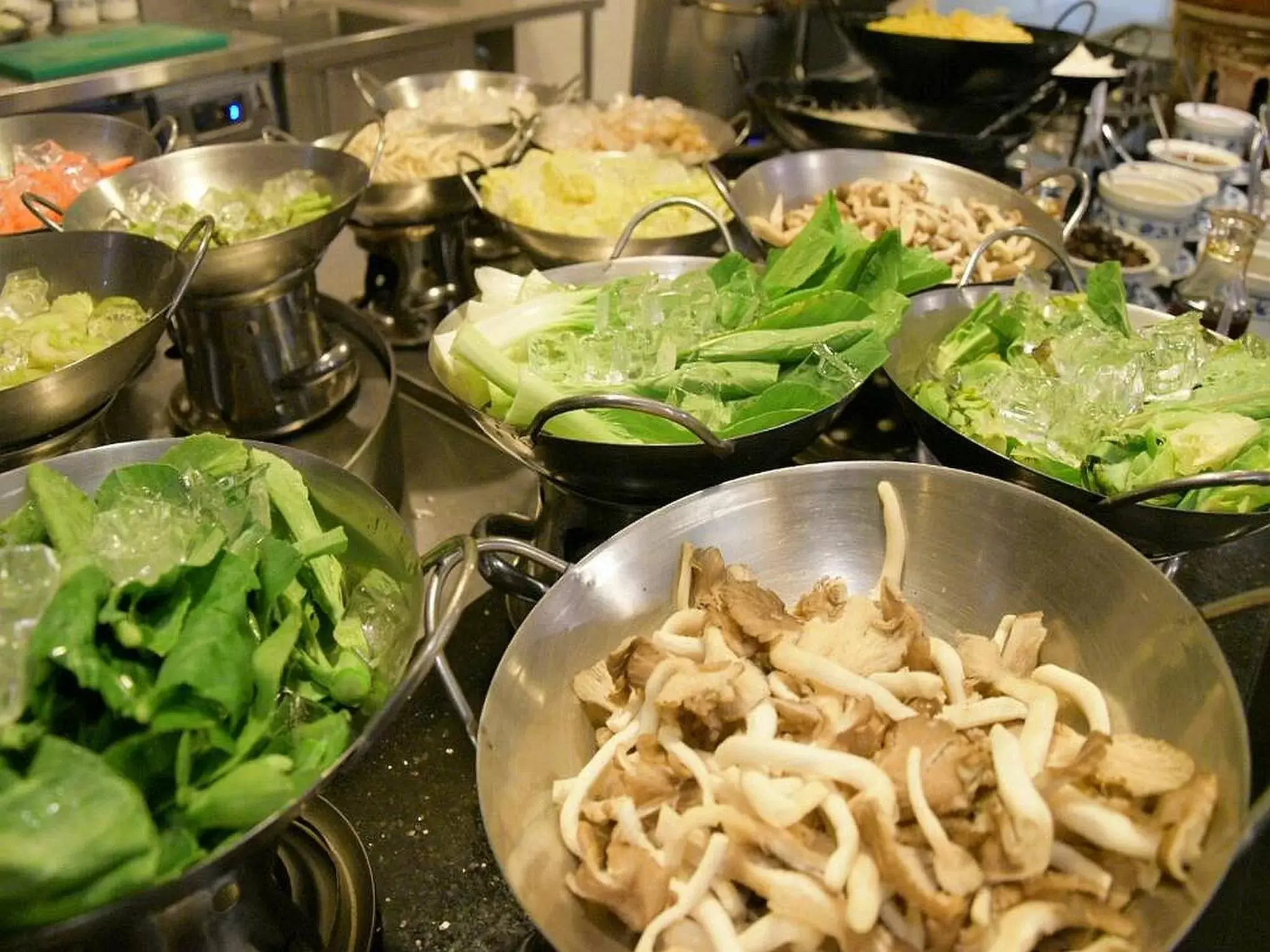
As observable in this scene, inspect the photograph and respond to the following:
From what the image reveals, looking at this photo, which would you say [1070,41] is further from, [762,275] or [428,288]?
[428,288]

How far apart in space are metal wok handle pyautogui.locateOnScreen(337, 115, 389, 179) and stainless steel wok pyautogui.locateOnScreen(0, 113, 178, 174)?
385 millimetres

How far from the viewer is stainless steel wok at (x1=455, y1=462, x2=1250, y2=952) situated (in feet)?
2.46

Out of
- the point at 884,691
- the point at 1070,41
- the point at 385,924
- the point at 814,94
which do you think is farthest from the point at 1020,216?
the point at 385,924

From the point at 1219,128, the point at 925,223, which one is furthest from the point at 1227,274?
the point at 1219,128

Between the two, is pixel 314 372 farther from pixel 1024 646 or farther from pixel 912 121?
pixel 912 121

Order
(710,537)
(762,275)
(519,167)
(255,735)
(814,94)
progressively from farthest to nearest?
(814,94) < (519,167) < (762,275) < (710,537) < (255,735)

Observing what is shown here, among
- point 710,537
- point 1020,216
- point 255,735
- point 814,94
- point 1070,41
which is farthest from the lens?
point 814,94

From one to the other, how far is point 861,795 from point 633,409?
42 centimetres

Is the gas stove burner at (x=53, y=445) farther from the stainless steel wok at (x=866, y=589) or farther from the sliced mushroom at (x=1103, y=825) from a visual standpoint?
the sliced mushroom at (x=1103, y=825)

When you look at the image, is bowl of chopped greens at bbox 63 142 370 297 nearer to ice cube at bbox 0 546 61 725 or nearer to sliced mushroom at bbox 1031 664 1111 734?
ice cube at bbox 0 546 61 725

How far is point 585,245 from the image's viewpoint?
163 centimetres

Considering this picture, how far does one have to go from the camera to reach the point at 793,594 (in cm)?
109

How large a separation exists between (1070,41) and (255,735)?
2.40 meters

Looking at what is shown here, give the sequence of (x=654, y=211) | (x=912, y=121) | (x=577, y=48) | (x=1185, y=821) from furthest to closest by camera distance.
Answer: (x=577, y=48) < (x=912, y=121) < (x=654, y=211) < (x=1185, y=821)
